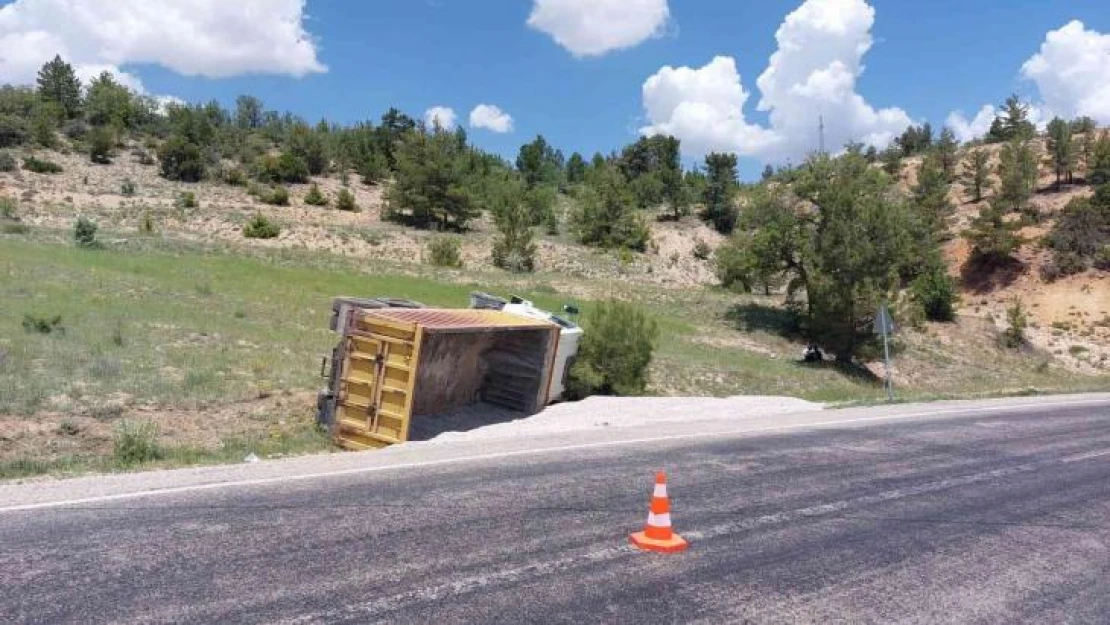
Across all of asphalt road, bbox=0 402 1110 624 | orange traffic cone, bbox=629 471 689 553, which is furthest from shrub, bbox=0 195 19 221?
orange traffic cone, bbox=629 471 689 553

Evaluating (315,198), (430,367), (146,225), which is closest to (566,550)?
(430,367)

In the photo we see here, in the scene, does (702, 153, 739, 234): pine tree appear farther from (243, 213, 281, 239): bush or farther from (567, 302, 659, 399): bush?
(567, 302, 659, 399): bush

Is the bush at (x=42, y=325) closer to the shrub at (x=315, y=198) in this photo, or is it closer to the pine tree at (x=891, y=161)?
the shrub at (x=315, y=198)

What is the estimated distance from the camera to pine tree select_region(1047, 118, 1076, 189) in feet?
233

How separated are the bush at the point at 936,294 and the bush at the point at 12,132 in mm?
65292

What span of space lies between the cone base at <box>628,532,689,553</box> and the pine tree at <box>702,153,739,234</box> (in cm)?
7429

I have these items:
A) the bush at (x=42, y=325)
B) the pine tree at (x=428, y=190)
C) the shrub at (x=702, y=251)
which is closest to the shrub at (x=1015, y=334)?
the shrub at (x=702, y=251)

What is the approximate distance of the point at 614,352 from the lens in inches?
829

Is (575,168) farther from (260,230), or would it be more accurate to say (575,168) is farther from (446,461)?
(446,461)

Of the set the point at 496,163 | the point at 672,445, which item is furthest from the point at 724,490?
the point at 496,163

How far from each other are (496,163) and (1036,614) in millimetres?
109634

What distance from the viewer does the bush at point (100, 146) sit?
6581 cm

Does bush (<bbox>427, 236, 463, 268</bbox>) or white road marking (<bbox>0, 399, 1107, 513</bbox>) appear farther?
bush (<bbox>427, 236, 463, 268</bbox>)

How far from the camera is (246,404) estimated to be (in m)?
14.6
